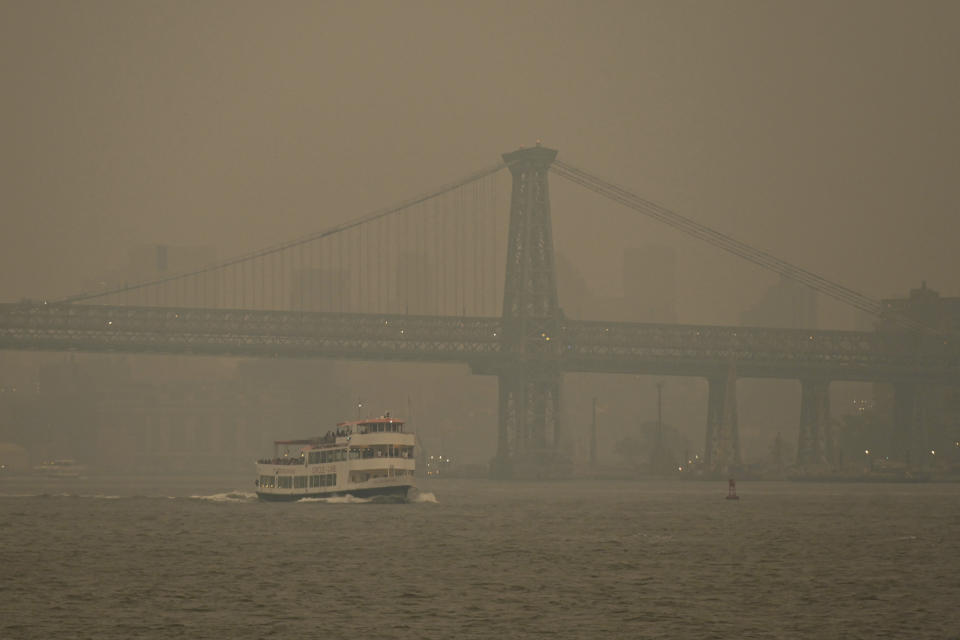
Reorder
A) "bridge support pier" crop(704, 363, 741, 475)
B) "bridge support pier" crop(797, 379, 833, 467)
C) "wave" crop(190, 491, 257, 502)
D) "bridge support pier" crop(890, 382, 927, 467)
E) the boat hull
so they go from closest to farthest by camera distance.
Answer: the boat hull < "wave" crop(190, 491, 257, 502) < "bridge support pier" crop(704, 363, 741, 475) < "bridge support pier" crop(797, 379, 833, 467) < "bridge support pier" crop(890, 382, 927, 467)

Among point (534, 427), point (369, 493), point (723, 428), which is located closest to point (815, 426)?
point (723, 428)

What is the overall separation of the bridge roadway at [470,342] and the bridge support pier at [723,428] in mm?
2208

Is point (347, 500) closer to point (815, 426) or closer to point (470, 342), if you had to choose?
point (470, 342)

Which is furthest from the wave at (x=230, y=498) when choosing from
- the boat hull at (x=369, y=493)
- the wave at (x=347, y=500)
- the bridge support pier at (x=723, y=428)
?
the bridge support pier at (x=723, y=428)

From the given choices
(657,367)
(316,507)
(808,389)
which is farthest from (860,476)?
(316,507)

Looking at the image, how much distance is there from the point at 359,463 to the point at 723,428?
260 ft

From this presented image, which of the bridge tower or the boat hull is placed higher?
the bridge tower

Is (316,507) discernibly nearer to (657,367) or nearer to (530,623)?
(530,623)

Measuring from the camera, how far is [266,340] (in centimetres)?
18712

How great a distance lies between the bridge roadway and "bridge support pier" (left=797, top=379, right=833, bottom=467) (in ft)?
5.76

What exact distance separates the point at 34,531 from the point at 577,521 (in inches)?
1126

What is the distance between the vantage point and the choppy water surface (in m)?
51.4

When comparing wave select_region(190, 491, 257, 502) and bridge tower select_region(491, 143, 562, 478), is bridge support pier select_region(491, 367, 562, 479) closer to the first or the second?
bridge tower select_region(491, 143, 562, 478)

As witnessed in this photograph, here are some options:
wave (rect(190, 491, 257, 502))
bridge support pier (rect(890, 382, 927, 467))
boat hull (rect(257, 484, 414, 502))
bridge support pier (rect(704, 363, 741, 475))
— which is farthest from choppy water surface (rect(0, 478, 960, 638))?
bridge support pier (rect(890, 382, 927, 467))
